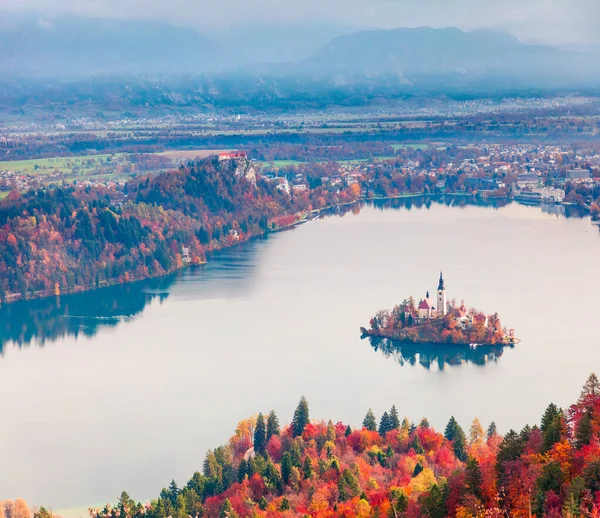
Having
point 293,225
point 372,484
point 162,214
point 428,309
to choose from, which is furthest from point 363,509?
point 293,225

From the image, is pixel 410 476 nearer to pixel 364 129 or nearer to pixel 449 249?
pixel 449 249

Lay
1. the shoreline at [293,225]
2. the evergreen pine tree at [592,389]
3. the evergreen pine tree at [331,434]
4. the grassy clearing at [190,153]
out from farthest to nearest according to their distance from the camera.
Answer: the grassy clearing at [190,153] < the shoreline at [293,225] < the evergreen pine tree at [331,434] < the evergreen pine tree at [592,389]

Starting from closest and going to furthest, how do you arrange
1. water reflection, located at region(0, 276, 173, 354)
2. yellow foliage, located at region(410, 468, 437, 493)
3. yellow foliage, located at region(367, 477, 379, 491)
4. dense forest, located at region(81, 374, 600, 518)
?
dense forest, located at region(81, 374, 600, 518) → yellow foliage, located at region(410, 468, 437, 493) → yellow foliage, located at region(367, 477, 379, 491) → water reflection, located at region(0, 276, 173, 354)

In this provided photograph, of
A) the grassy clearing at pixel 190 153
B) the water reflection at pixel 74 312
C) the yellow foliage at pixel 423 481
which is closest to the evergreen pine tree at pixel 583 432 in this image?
the yellow foliage at pixel 423 481

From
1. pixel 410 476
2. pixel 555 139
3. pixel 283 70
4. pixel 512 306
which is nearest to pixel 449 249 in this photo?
pixel 512 306

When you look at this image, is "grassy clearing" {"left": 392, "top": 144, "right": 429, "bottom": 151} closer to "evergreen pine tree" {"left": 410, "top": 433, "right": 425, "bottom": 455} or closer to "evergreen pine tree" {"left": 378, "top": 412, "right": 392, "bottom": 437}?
"evergreen pine tree" {"left": 378, "top": 412, "right": 392, "bottom": 437}

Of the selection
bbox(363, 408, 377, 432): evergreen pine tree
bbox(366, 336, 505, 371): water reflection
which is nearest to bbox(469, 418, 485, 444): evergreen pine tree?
bbox(363, 408, 377, 432): evergreen pine tree

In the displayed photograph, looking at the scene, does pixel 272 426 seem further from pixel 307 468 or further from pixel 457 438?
pixel 457 438

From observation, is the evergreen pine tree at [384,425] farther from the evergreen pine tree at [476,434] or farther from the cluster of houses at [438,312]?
the cluster of houses at [438,312]
